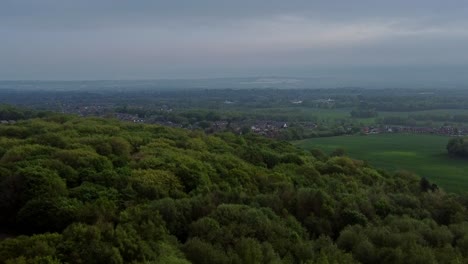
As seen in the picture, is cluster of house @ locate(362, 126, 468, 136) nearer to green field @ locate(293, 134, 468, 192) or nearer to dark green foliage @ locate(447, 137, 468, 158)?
green field @ locate(293, 134, 468, 192)

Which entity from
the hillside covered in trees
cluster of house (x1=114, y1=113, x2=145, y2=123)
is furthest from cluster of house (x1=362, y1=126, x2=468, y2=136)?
the hillside covered in trees

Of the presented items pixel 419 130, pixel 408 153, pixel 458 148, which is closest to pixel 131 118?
pixel 419 130

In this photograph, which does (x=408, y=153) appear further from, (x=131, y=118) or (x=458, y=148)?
(x=131, y=118)

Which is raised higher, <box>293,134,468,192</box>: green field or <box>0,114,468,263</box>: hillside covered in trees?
<box>0,114,468,263</box>: hillside covered in trees

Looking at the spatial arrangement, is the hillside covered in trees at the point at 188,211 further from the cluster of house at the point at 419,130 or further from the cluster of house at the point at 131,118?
the cluster of house at the point at 131,118

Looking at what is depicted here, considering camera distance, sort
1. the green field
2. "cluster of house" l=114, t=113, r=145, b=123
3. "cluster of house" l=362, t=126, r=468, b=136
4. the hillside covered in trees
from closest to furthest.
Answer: the hillside covered in trees, the green field, "cluster of house" l=362, t=126, r=468, b=136, "cluster of house" l=114, t=113, r=145, b=123

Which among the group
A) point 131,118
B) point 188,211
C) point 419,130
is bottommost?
point 419,130

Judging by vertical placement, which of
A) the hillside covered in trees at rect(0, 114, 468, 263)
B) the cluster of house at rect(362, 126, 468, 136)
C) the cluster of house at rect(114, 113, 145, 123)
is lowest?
the cluster of house at rect(362, 126, 468, 136)
